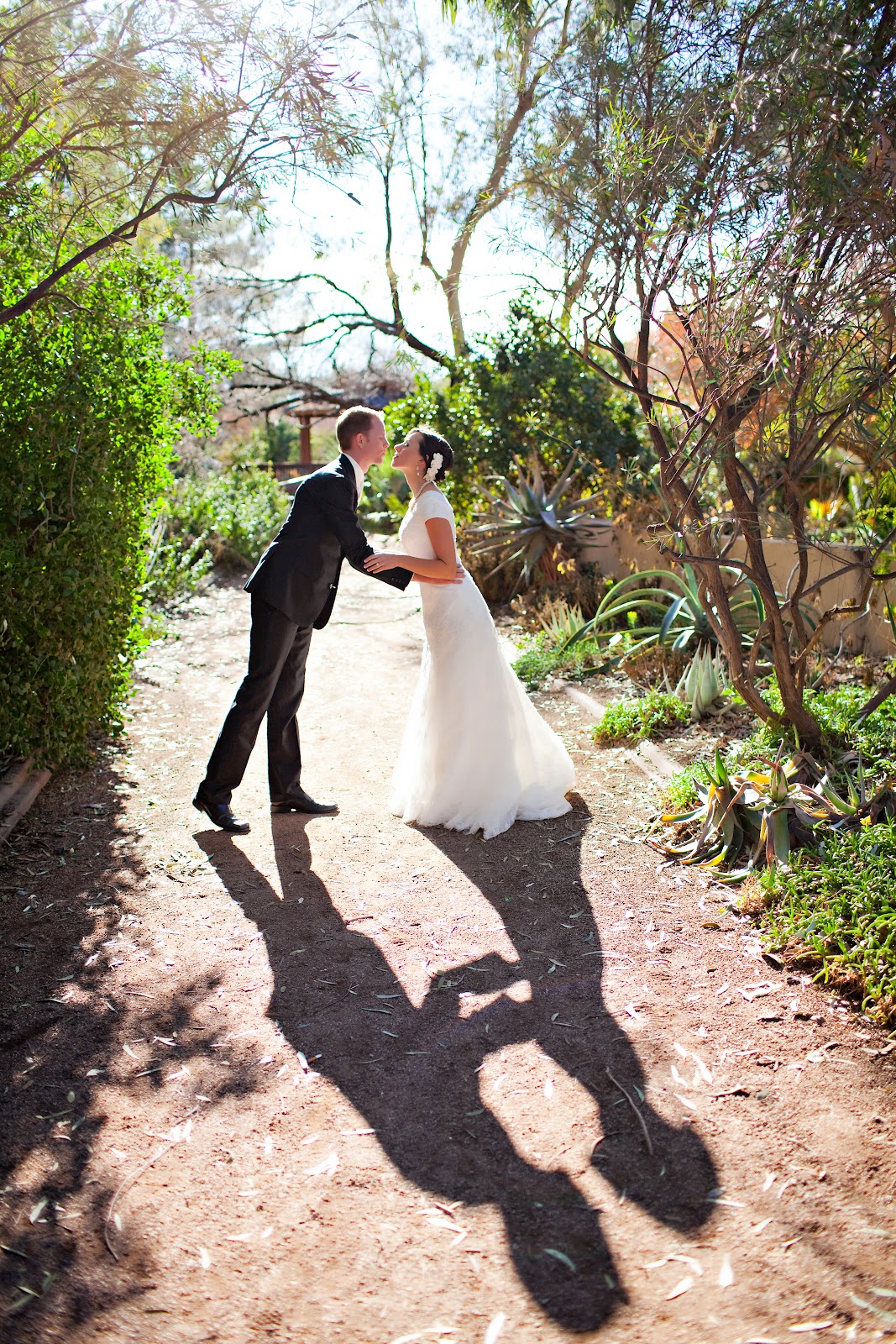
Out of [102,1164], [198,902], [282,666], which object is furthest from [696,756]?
[102,1164]

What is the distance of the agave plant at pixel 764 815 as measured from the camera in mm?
4500

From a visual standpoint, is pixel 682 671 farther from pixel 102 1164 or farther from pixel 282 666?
pixel 102 1164

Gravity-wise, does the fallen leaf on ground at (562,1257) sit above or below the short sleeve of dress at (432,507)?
below

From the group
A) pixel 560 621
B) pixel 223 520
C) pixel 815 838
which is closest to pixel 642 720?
pixel 815 838

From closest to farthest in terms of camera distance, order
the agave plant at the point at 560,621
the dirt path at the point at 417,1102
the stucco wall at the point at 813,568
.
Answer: the dirt path at the point at 417,1102
the stucco wall at the point at 813,568
the agave plant at the point at 560,621

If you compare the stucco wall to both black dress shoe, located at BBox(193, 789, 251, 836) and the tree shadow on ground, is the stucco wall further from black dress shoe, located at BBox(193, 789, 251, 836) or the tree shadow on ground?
the tree shadow on ground

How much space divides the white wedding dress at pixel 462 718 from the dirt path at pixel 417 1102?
0.22 m

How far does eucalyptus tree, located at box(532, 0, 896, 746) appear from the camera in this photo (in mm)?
3918

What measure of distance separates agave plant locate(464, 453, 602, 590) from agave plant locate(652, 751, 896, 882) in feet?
19.9

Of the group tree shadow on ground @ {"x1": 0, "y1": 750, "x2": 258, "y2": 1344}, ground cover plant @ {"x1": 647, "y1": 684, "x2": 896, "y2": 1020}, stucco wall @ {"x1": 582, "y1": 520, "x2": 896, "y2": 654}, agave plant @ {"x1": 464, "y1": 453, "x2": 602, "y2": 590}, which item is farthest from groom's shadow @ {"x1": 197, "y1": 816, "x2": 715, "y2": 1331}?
agave plant @ {"x1": 464, "y1": 453, "x2": 602, "y2": 590}

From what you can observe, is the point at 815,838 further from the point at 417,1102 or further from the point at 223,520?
the point at 223,520

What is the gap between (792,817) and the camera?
459cm

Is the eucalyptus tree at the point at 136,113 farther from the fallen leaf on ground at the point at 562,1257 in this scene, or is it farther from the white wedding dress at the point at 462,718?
the fallen leaf on ground at the point at 562,1257

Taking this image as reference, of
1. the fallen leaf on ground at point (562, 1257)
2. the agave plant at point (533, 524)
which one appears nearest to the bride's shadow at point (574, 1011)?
the fallen leaf on ground at point (562, 1257)
